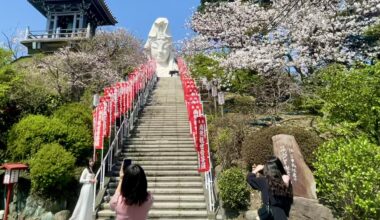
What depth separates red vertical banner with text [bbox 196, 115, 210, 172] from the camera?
7707 mm

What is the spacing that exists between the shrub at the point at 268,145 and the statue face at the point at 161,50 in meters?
18.1

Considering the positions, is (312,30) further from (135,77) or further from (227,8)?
(135,77)

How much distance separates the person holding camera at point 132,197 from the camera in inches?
105

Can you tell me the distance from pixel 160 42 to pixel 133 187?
24.6 metres

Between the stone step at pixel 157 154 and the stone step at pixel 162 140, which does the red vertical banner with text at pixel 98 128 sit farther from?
the stone step at pixel 162 140

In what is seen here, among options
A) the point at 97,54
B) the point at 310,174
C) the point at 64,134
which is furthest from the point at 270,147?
the point at 97,54

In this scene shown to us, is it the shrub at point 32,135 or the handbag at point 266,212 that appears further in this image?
the shrub at point 32,135

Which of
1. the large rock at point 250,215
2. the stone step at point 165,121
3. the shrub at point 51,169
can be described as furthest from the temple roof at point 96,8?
the large rock at point 250,215

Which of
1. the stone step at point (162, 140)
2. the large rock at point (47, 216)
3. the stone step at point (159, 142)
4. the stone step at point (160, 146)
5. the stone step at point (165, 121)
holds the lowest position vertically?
the large rock at point (47, 216)

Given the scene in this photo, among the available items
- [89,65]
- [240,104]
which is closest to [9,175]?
[240,104]

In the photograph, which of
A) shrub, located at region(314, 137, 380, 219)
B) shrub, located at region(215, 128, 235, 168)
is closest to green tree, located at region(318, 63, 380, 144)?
shrub, located at region(314, 137, 380, 219)

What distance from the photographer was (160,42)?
86.5ft

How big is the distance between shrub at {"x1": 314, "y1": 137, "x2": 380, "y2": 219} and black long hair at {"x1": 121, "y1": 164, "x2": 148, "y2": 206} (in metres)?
4.92

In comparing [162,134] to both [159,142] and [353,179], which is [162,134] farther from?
[353,179]
